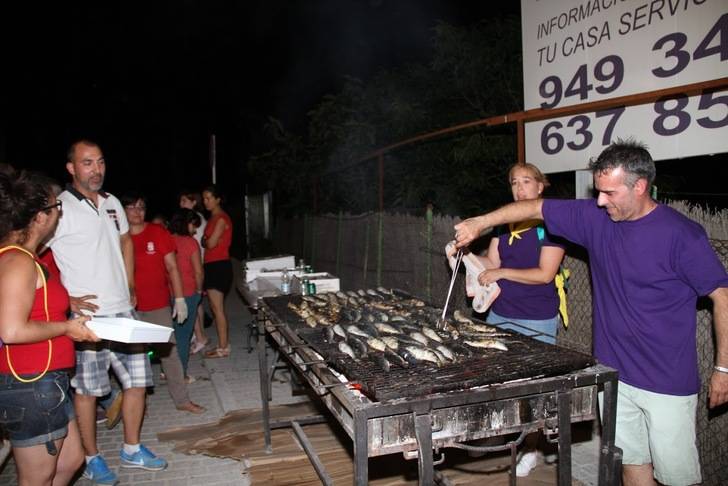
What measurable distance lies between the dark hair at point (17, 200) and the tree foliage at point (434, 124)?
6.11 meters

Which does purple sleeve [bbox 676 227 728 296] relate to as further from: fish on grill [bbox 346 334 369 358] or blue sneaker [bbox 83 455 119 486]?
blue sneaker [bbox 83 455 119 486]

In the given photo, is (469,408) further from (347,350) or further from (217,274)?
(217,274)

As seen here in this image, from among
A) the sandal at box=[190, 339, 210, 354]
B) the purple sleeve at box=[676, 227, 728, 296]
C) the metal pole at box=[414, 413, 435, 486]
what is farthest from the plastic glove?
the purple sleeve at box=[676, 227, 728, 296]

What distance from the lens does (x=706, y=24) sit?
3574 millimetres

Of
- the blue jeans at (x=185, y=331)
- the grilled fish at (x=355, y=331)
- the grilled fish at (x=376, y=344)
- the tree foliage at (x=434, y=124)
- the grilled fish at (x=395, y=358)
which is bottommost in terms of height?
the blue jeans at (x=185, y=331)

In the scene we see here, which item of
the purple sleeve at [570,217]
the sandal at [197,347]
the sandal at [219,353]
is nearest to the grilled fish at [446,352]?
the purple sleeve at [570,217]

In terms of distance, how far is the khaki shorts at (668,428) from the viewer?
10.0 feet

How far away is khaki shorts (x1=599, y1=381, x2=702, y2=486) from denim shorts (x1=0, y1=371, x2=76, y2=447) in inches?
140

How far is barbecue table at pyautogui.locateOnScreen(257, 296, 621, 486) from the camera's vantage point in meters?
2.58

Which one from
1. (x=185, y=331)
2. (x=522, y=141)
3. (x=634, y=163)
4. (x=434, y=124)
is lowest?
(x=185, y=331)

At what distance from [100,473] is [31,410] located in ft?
6.15

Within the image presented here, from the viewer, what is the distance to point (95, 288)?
460cm

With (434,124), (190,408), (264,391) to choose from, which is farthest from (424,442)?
(434,124)

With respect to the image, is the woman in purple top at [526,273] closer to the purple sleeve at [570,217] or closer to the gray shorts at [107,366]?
the purple sleeve at [570,217]
